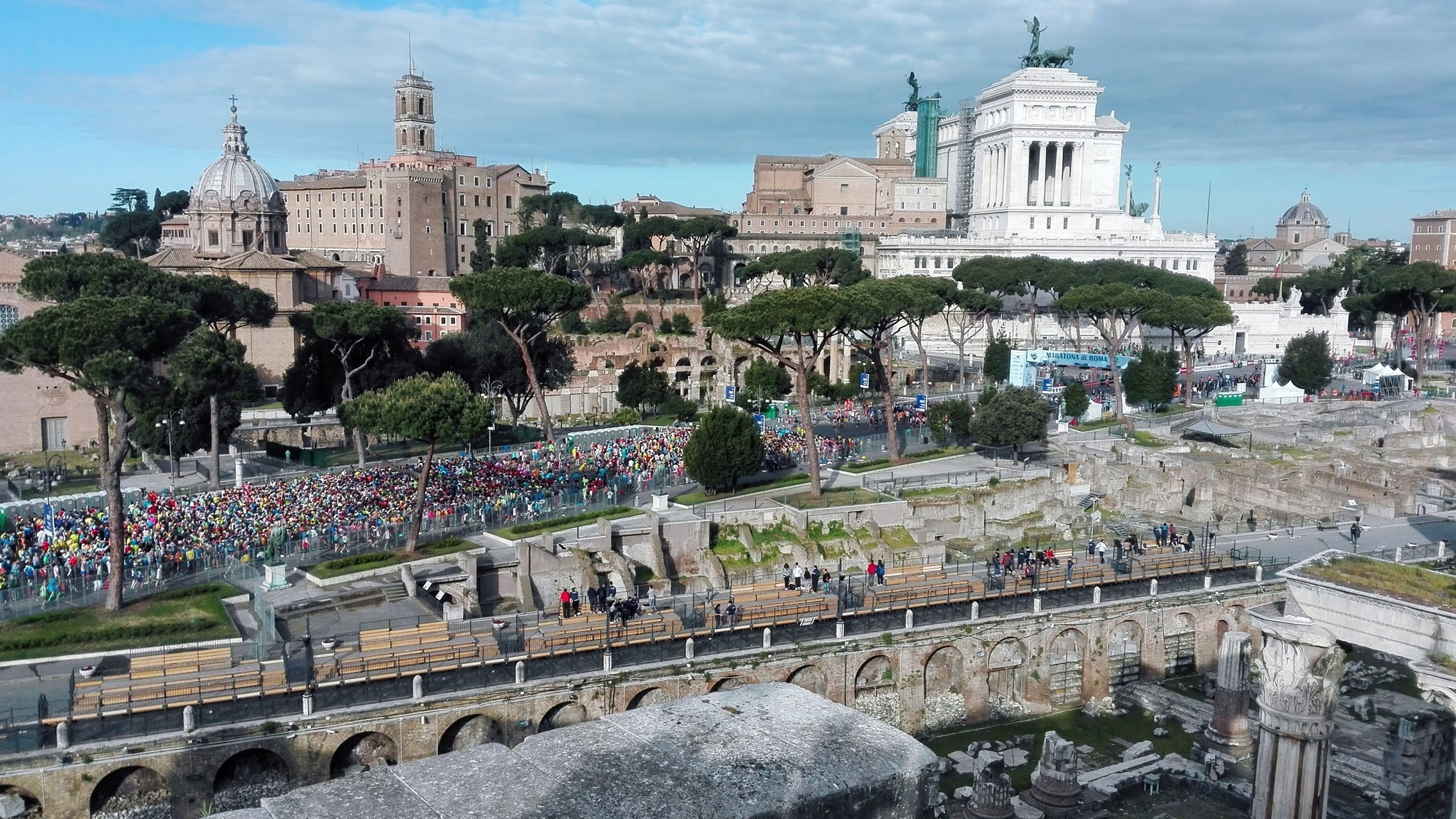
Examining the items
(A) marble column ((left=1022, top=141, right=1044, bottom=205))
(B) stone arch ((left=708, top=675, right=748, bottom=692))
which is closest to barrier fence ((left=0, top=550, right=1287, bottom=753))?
(B) stone arch ((left=708, top=675, right=748, bottom=692))

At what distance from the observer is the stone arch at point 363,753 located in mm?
18531

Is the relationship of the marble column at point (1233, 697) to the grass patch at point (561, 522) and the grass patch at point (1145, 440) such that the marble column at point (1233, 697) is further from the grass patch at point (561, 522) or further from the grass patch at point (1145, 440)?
the grass patch at point (1145, 440)

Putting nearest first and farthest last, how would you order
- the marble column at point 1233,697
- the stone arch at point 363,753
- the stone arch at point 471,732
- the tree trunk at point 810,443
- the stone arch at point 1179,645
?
the stone arch at point 363,753
the stone arch at point 471,732
the marble column at point 1233,697
the stone arch at point 1179,645
the tree trunk at point 810,443

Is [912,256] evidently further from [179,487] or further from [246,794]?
[246,794]

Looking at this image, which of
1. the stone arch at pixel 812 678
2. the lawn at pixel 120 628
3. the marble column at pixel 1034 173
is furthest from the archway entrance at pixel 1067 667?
the marble column at pixel 1034 173

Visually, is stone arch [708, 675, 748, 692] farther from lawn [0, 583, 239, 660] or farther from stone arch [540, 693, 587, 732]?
lawn [0, 583, 239, 660]

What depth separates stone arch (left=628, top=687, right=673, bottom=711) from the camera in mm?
20812

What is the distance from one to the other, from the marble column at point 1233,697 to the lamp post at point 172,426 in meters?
29.0

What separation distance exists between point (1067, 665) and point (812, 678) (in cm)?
637

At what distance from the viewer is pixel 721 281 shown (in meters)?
92.7

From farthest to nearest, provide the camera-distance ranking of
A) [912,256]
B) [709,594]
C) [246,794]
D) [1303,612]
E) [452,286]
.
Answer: [912,256], [452,286], [709,594], [246,794], [1303,612]

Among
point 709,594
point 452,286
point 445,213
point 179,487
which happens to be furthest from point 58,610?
point 445,213

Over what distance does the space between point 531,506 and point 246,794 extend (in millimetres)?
13364

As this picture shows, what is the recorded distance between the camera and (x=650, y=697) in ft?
68.7
